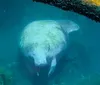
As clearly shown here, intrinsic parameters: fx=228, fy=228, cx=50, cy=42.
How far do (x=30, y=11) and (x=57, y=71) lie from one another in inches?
69.6

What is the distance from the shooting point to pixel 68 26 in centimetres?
614

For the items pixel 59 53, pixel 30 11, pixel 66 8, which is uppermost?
pixel 66 8

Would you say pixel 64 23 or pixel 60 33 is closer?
pixel 60 33

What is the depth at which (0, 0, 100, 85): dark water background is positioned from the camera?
5.12m

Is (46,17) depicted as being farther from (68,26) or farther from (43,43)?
(43,43)

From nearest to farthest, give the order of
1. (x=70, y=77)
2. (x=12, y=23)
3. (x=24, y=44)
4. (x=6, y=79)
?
(x=6, y=79), (x=70, y=77), (x=24, y=44), (x=12, y=23)

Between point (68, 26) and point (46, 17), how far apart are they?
640 mm

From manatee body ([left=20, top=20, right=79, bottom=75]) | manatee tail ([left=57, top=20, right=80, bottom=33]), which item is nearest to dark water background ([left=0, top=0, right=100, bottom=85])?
manatee tail ([left=57, top=20, right=80, bottom=33])

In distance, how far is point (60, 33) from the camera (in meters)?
5.43

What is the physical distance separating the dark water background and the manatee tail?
109 millimetres

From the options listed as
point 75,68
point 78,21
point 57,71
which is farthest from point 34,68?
point 78,21

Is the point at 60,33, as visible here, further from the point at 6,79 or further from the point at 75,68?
the point at 6,79

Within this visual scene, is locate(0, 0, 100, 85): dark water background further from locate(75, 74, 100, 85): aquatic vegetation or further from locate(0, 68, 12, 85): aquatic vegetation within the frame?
locate(0, 68, 12, 85): aquatic vegetation

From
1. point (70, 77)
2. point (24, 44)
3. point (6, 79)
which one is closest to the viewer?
point (6, 79)
